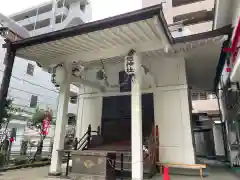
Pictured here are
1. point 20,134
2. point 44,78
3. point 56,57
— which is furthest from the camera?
point 44,78

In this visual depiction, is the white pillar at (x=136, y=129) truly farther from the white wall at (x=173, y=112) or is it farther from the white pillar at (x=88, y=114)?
the white pillar at (x=88, y=114)

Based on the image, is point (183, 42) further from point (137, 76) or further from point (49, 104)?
point (49, 104)

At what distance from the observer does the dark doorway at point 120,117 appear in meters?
7.84

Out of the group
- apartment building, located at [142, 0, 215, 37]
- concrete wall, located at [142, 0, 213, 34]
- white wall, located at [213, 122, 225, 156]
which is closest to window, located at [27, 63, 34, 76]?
apartment building, located at [142, 0, 215, 37]

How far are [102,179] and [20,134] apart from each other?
42.3 feet

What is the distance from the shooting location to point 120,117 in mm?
8273

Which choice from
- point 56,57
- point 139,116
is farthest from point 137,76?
point 56,57

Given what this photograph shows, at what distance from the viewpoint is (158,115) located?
7.73 meters

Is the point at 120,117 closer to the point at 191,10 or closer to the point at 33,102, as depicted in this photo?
the point at 33,102

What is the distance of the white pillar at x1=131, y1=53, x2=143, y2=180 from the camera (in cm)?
491

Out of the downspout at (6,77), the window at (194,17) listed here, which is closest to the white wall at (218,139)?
the window at (194,17)

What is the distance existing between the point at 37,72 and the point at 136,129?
1584cm

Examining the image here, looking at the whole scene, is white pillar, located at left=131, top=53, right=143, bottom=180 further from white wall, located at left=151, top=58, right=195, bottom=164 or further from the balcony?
the balcony

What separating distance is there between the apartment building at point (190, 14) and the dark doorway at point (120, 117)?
927cm
